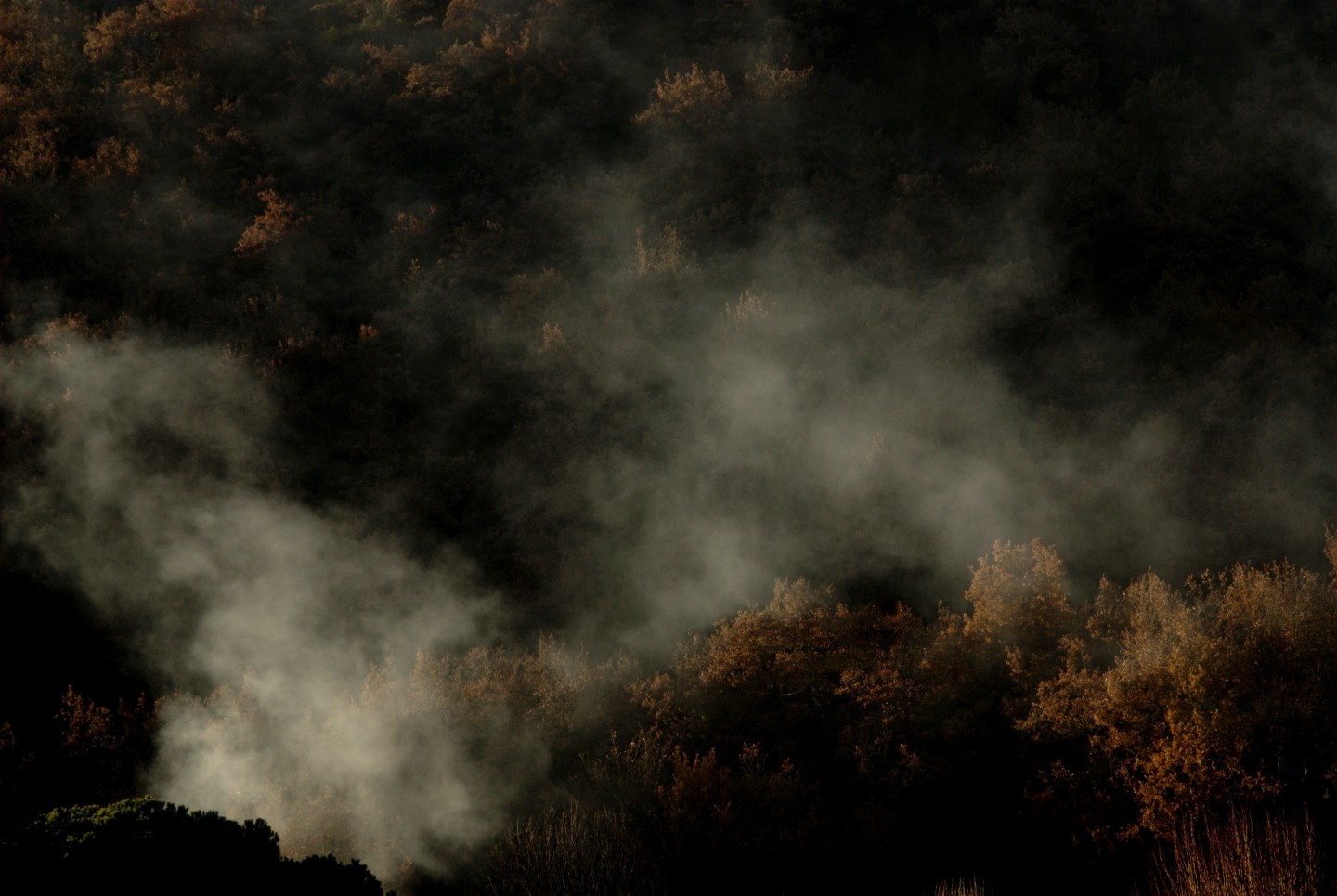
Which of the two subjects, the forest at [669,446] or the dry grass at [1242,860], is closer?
the dry grass at [1242,860]

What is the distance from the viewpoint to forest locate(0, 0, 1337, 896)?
8.05 m

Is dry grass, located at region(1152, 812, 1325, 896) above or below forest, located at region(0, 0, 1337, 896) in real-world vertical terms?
below

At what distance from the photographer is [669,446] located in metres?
12.0

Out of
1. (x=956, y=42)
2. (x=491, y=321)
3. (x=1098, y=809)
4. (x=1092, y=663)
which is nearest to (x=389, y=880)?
(x=1098, y=809)

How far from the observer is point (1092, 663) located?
8977 millimetres

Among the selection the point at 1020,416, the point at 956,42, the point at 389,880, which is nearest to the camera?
the point at 389,880

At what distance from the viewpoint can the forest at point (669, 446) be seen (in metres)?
8.05

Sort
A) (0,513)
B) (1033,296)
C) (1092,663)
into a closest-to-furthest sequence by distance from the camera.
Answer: (1092,663), (0,513), (1033,296)

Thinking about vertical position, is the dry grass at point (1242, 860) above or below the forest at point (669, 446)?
below

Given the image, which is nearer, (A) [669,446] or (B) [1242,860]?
(B) [1242,860]

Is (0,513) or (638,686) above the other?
(0,513)

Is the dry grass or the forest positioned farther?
the forest

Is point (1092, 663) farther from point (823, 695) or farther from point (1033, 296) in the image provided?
point (1033, 296)

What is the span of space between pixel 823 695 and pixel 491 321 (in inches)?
281
